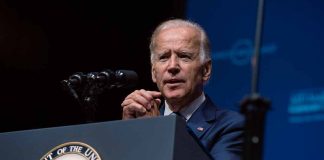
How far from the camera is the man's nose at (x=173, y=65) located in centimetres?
264

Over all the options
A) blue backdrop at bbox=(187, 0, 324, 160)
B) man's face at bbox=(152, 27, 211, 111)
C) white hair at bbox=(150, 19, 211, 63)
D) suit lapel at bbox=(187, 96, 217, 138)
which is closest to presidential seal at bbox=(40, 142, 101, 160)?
suit lapel at bbox=(187, 96, 217, 138)

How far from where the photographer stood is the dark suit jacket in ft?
7.13

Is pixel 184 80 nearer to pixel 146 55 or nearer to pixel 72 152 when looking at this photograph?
pixel 72 152

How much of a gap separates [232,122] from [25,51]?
2443 mm

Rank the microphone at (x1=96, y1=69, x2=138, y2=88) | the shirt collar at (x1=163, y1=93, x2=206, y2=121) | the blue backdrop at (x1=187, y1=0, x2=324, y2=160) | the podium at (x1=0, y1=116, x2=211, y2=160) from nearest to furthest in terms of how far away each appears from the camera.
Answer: the podium at (x1=0, y1=116, x2=211, y2=160), the microphone at (x1=96, y1=69, x2=138, y2=88), the shirt collar at (x1=163, y1=93, x2=206, y2=121), the blue backdrop at (x1=187, y1=0, x2=324, y2=160)

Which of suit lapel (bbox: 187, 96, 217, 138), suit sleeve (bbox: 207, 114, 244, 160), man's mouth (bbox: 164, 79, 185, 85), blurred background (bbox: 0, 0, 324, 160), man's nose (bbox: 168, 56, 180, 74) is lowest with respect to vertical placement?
suit sleeve (bbox: 207, 114, 244, 160)

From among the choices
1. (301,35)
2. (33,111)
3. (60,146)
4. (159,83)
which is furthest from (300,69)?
(60,146)

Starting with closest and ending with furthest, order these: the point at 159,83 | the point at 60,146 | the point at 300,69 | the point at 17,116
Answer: the point at 60,146 → the point at 159,83 → the point at 300,69 → the point at 17,116

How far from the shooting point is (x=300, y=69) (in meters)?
3.81

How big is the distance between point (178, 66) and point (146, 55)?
2.10m

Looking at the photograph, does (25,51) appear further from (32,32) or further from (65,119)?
(65,119)

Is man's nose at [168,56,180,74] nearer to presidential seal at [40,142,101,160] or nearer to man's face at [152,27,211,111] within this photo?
man's face at [152,27,211,111]

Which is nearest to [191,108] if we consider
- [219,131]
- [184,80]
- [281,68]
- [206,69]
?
[184,80]

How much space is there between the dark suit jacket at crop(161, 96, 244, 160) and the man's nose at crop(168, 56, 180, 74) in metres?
0.18
